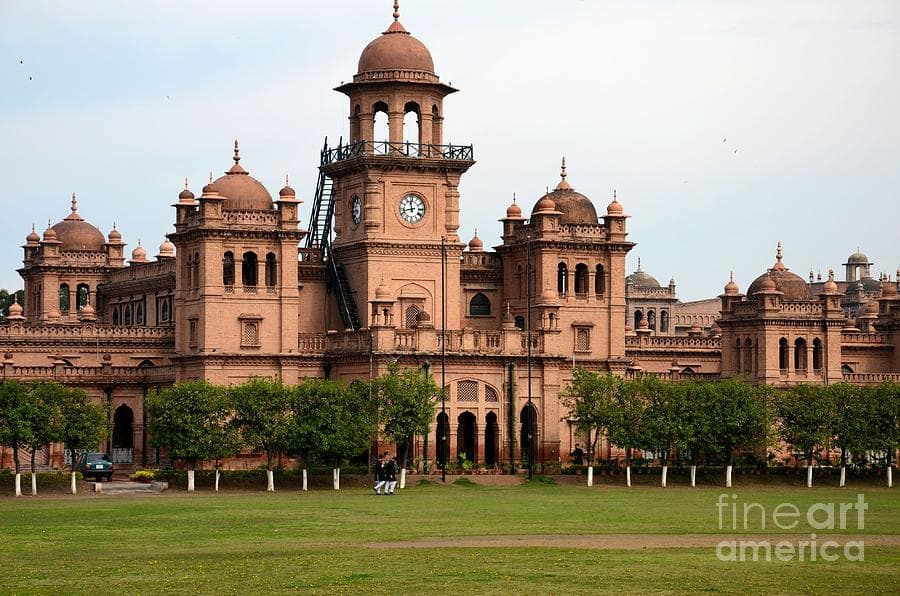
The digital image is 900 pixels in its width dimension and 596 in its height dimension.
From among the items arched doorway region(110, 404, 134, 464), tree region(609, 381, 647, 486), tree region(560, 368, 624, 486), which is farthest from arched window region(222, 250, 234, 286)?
tree region(609, 381, 647, 486)

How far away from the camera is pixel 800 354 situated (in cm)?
11406

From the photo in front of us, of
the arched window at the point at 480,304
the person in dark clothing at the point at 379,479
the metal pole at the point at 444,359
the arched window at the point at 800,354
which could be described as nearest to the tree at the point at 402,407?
the metal pole at the point at 444,359

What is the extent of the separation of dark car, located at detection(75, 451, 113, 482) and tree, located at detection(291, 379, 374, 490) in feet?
28.5

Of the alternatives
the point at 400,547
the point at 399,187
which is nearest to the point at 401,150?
the point at 399,187

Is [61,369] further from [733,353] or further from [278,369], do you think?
[733,353]

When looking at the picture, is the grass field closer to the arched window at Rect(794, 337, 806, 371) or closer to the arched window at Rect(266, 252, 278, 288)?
the arched window at Rect(266, 252, 278, 288)

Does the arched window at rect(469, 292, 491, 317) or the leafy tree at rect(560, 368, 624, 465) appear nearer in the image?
the leafy tree at rect(560, 368, 624, 465)

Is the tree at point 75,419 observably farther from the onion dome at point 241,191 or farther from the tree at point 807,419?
the tree at point 807,419

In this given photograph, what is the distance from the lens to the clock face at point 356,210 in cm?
10112

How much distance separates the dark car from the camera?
295 ft

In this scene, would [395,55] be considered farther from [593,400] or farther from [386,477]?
[386,477]

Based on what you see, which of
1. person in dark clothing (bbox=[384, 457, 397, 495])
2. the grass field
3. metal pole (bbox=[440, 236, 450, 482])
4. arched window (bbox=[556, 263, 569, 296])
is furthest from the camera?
arched window (bbox=[556, 263, 569, 296])

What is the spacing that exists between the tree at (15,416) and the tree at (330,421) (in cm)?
1118

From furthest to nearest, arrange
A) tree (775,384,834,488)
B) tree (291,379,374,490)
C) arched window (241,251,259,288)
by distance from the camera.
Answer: arched window (241,251,259,288) < tree (775,384,834,488) < tree (291,379,374,490)
